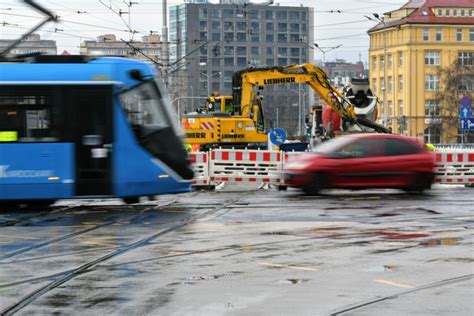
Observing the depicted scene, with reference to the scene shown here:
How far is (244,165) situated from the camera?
3056cm

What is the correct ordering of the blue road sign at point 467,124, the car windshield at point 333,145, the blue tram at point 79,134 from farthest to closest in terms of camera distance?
the blue road sign at point 467,124 → the car windshield at point 333,145 → the blue tram at point 79,134

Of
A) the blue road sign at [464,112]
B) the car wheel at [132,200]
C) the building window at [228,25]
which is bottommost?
the car wheel at [132,200]

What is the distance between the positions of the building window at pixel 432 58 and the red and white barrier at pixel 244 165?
327 feet

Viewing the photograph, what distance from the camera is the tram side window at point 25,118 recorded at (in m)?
19.9

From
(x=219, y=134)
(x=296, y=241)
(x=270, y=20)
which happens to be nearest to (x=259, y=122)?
(x=219, y=134)

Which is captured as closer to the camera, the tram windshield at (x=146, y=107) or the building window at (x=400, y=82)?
the tram windshield at (x=146, y=107)

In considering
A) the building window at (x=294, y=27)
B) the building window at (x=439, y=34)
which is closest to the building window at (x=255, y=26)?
the building window at (x=294, y=27)

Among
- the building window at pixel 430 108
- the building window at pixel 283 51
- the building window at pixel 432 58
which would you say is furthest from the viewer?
the building window at pixel 283 51

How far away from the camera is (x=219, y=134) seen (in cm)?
3925

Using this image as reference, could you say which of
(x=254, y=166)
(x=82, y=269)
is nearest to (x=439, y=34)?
(x=254, y=166)

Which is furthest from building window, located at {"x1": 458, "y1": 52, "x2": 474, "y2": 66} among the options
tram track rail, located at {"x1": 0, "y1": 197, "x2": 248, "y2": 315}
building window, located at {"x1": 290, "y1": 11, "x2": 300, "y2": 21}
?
tram track rail, located at {"x1": 0, "y1": 197, "x2": 248, "y2": 315}

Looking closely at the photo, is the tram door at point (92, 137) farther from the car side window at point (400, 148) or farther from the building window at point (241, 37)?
the building window at point (241, 37)

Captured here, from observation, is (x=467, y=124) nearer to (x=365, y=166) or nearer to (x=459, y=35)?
(x=365, y=166)

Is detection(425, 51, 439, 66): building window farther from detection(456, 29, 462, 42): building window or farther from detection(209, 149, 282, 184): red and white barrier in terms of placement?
detection(209, 149, 282, 184): red and white barrier
